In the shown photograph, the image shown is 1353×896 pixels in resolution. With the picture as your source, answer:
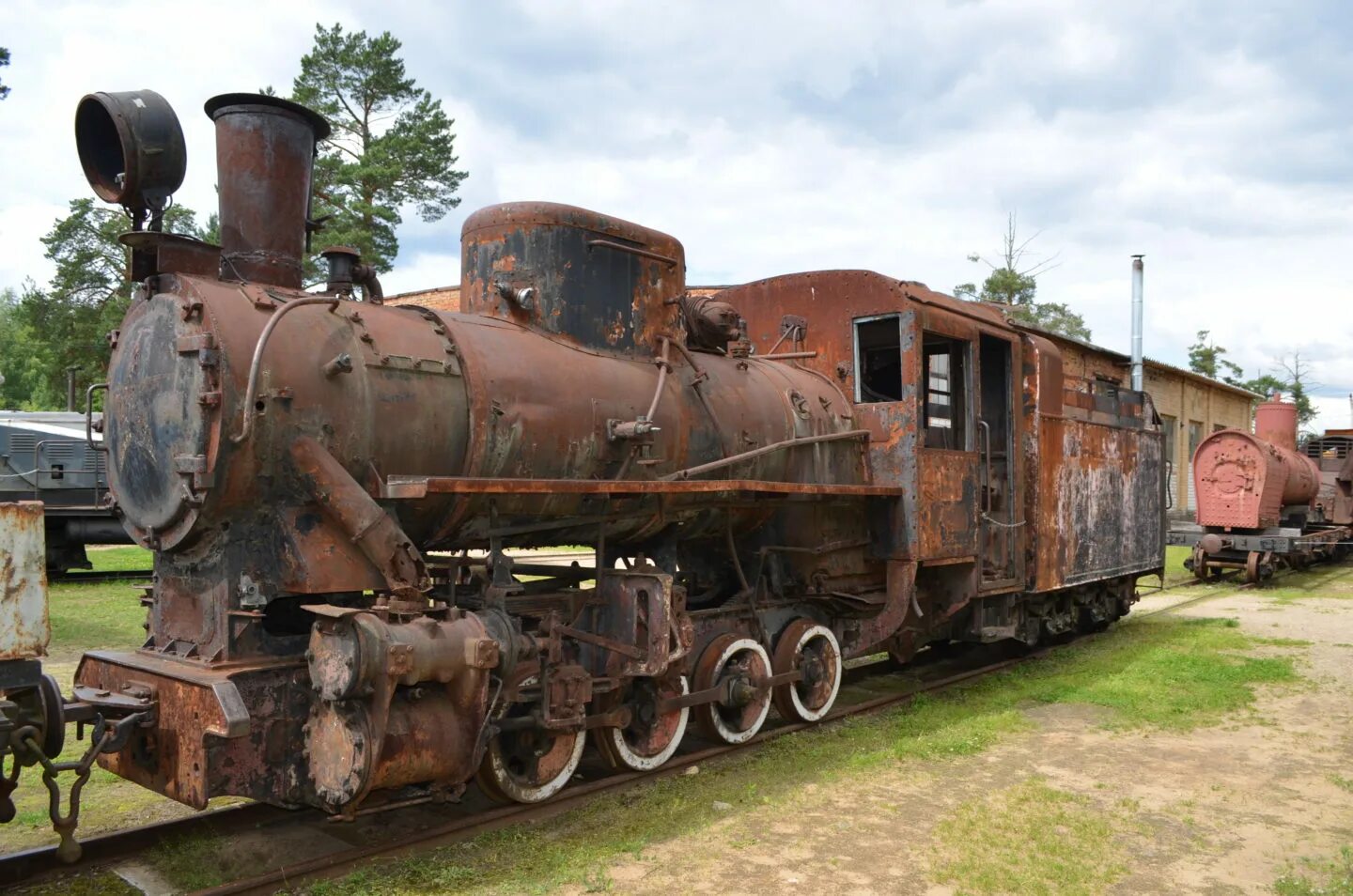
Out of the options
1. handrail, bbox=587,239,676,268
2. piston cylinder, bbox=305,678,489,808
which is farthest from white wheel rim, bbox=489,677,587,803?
handrail, bbox=587,239,676,268

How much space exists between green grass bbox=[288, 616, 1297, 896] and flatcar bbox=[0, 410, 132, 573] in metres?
11.7

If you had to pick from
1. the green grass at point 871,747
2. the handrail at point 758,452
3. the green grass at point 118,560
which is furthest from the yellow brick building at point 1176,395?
the handrail at point 758,452

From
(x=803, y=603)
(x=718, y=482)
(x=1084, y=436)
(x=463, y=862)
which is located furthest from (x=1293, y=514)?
(x=463, y=862)

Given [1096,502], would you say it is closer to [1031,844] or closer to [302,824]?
[1031,844]

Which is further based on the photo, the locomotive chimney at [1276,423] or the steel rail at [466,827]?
the locomotive chimney at [1276,423]

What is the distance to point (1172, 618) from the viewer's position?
14133 mm

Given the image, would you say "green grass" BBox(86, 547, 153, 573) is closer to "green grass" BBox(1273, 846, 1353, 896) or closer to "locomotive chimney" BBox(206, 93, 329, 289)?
"locomotive chimney" BBox(206, 93, 329, 289)

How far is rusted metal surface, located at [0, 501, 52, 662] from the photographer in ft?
13.4

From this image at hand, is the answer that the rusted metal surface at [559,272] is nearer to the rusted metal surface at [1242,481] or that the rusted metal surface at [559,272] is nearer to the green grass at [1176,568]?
the green grass at [1176,568]

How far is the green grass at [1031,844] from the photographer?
486 cm

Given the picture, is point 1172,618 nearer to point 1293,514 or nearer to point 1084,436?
point 1084,436

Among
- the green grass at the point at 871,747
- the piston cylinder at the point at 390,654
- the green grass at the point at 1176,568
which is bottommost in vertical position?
the green grass at the point at 871,747

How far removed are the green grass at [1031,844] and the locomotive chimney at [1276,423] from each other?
1978 centimetres

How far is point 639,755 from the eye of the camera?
648 cm
